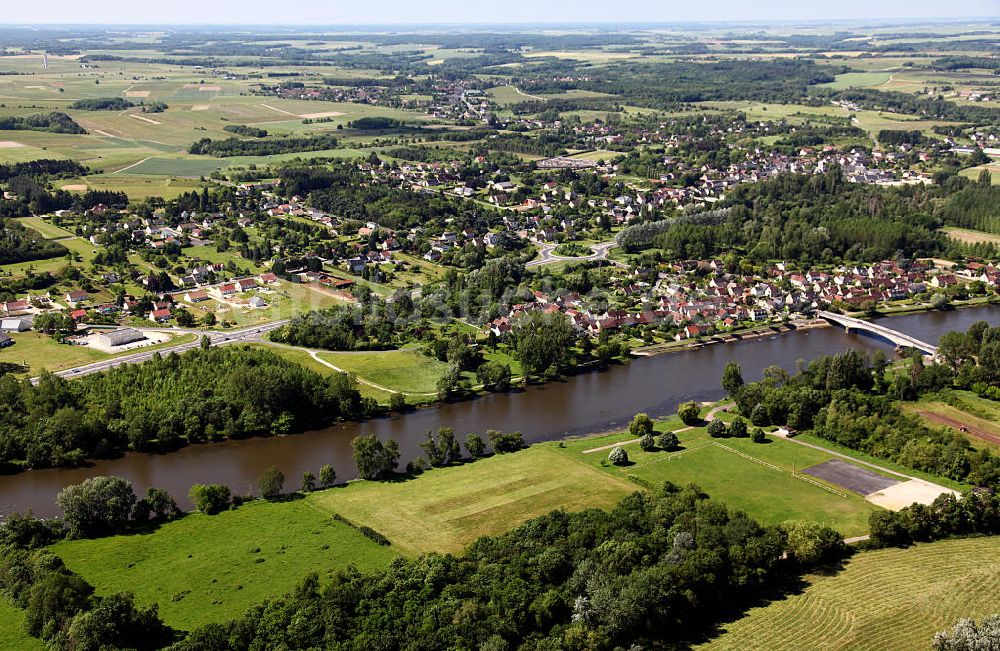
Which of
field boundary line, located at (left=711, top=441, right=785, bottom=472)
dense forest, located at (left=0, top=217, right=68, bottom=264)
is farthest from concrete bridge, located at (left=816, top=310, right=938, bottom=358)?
dense forest, located at (left=0, top=217, right=68, bottom=264)

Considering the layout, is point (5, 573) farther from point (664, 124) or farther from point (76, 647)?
point (664, 124)

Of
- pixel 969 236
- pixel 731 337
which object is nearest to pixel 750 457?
pixel 731 337

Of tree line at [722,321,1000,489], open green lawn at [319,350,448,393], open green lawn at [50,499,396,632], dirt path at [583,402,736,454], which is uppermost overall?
tree line at [722,321,1000,489]

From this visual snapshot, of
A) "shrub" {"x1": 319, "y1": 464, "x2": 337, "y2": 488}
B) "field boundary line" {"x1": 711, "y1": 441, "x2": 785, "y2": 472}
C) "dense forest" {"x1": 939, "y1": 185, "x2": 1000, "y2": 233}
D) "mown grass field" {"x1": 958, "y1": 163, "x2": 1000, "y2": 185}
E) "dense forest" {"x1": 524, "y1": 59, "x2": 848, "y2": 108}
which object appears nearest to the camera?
"shrub" {"x1": 319, "y1": 464, "x2": 337, "y2": 488}

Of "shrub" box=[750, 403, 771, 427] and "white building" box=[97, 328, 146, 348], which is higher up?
"white building" box=[97, 328, 146, 348]

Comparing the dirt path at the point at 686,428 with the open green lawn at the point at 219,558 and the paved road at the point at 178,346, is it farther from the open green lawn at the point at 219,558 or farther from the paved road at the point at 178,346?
the paved road at the point at 178,346

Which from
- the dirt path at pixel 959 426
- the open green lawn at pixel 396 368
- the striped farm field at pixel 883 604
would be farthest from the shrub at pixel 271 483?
the dirt path at pixel 959 426

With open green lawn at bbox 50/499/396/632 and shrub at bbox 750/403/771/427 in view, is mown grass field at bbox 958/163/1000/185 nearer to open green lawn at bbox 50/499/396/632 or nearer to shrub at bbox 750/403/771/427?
shrub at bbox 750/403/771/427
